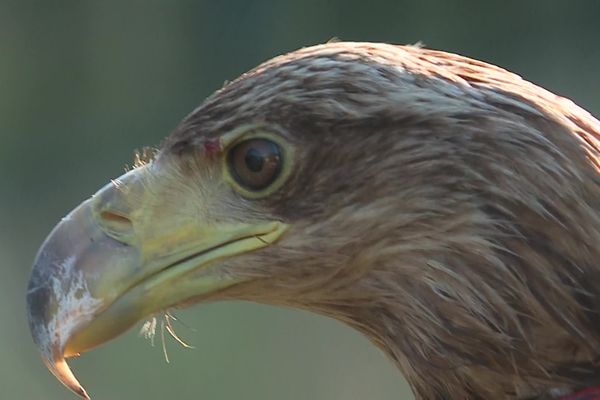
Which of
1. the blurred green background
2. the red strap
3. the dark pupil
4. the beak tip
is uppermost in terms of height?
the blurred green background

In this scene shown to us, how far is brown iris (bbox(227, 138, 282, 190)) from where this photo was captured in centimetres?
198

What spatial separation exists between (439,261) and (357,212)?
0.15 meters

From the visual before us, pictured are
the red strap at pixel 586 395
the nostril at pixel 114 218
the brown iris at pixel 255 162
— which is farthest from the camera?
the nostril at pixel 114 218

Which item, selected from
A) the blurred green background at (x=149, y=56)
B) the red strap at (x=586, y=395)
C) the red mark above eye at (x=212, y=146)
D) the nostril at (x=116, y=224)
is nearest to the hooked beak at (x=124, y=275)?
the nostril at (x=116, y=224)

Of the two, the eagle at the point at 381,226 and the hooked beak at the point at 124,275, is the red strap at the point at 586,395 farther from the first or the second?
the hooked beak at the point at 124,275

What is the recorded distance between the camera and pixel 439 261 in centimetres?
192

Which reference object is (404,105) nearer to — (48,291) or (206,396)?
(48,291)

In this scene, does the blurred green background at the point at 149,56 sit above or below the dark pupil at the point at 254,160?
above

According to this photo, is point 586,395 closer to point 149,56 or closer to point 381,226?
point 381,226

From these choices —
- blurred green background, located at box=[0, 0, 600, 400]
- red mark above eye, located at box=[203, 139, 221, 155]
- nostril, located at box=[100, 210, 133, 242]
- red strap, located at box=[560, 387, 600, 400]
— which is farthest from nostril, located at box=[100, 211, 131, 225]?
blurred green background, located at box=[0, 0, 600, 400]

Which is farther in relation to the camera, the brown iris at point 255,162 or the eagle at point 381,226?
the brown iris at point 255,162

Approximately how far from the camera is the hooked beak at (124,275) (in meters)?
2.01

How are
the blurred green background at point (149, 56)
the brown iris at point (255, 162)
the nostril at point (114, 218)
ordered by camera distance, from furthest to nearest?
the blurred green background at point (149, 56)
the nostril at point (114, 218)
the brown iris at point (255, 162)

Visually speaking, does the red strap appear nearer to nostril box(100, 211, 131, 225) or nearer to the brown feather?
the brown feather
